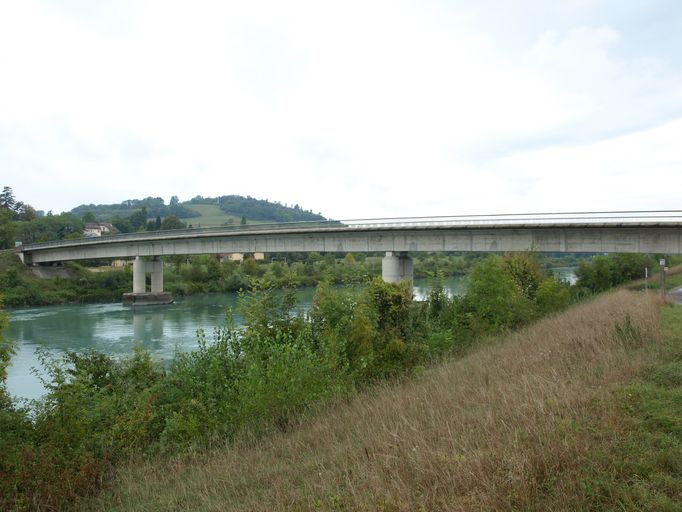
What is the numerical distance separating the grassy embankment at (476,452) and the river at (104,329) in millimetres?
10312

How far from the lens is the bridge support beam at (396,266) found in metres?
36.5

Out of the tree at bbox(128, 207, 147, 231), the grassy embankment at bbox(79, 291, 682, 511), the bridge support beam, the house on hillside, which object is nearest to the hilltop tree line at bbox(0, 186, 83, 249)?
the house on hillside

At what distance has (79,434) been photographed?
7.78 m

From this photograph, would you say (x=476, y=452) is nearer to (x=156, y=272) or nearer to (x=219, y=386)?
(x=219, y=386)

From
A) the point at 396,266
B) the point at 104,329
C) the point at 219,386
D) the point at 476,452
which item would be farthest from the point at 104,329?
the point at 476,452

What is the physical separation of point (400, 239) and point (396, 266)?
7.08ft

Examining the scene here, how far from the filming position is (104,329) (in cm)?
3700

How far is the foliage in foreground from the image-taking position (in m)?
6.95

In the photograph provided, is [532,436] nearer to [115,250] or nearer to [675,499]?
[675,499]

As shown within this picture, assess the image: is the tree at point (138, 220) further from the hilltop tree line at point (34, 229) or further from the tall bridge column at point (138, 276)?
the tall bridge column at point (138, 276)

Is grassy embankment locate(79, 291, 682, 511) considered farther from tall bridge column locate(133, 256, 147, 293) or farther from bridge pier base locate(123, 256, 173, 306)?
tall bridge column locate(133, 256, 147, 293)

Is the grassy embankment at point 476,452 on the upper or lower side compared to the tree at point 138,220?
lower

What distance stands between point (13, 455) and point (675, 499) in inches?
315

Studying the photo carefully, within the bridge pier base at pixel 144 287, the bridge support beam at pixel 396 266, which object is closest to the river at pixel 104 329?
the bridge pier base at pixel 144 287
